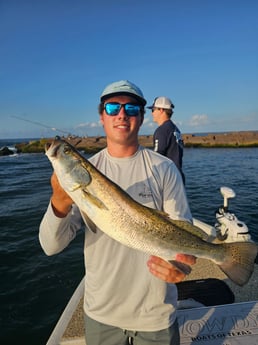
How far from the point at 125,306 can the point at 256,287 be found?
4090 mm

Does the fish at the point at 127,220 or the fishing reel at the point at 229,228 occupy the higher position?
the fish at the point at 127,220

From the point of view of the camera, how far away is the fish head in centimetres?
254

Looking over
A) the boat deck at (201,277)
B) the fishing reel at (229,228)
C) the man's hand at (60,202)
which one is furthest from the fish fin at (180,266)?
the fishing reel at (229,228)

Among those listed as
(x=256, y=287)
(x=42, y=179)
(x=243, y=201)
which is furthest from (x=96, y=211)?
(x=42, y=179)

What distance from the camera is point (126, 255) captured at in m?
2.67

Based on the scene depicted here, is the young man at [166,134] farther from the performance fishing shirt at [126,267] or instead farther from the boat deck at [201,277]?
the performance fishing shirt at [126,267]

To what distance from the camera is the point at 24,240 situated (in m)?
11.7

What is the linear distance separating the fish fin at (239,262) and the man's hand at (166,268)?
17.3 inches

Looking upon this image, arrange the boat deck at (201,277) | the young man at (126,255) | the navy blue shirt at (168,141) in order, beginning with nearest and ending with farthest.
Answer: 1. the young man at (126,255)
2. the boat deck at (201,277)
3. the navy blue shirt at (168,141)

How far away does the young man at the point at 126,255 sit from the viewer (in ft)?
8.48

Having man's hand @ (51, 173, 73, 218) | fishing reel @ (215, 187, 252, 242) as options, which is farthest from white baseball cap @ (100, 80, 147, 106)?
fishing reel @ (215, 187, 252, 242)

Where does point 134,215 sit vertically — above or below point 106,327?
above

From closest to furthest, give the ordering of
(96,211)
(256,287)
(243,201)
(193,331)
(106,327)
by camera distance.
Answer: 1. (96,211)
2. (106,327)
3. (193,331)
4. (256,287)
5. (243,201)

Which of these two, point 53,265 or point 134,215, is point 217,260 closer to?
point 134,215
